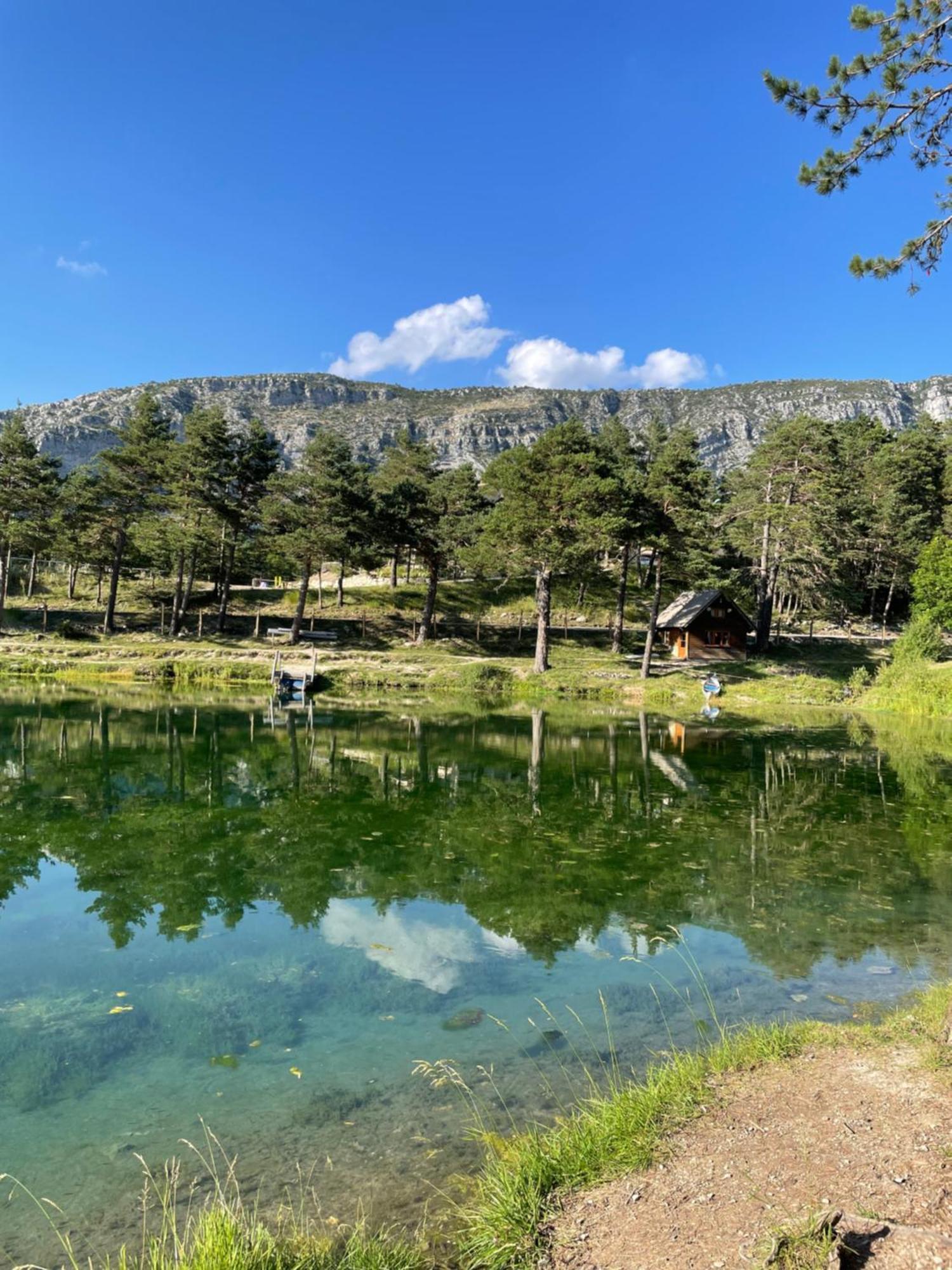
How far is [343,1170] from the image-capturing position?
5.14 m

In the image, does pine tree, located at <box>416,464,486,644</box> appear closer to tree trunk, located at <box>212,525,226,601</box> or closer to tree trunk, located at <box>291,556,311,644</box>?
tree trunk, located at <box>291,556,311,644</box>

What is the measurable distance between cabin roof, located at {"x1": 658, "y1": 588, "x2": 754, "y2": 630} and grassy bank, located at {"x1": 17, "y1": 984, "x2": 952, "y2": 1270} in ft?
163

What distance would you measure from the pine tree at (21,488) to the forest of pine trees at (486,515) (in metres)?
0.13

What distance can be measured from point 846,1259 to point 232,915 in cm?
846

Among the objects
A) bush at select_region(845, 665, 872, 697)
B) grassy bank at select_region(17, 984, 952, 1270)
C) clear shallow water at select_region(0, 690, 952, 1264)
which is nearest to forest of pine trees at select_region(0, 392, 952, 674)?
bush at select_region(845, 665, 872, 697)

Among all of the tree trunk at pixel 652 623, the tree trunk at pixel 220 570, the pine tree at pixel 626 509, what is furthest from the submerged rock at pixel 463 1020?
the tree trunk at pixel 220 570

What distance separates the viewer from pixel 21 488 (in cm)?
5141

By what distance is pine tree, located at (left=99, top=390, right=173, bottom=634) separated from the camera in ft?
171

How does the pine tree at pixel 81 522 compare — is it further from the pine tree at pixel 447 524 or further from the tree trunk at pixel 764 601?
the tree trunk at pixel 764 601

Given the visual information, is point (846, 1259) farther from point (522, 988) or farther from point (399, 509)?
point (399, 509)

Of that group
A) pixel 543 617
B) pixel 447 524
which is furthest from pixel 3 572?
pixel 543 617

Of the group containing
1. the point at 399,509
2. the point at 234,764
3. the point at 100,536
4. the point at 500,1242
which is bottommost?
the point at 234,764

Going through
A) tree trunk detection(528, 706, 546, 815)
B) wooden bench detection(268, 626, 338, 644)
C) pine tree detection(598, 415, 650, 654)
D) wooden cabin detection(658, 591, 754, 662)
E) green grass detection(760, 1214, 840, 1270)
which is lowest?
tree trunk detection(528, 706, 546, 815)

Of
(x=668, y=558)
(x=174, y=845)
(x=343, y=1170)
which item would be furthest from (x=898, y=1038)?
(x=668, y=558)
